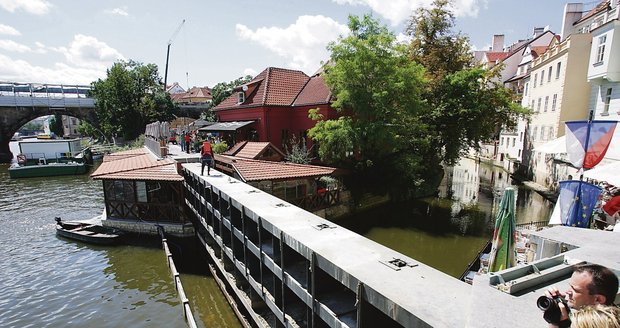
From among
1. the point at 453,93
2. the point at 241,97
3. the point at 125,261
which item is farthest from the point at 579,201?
the point at 241,97

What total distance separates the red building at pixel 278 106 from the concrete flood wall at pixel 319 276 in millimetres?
12700

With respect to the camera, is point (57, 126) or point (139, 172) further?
point (57, 126)

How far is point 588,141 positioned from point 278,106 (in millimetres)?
21511

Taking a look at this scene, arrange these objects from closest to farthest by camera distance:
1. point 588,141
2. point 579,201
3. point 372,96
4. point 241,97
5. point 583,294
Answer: point 583,294 → point 588,141 → point 579,201 → point 372,96 → point 241,97

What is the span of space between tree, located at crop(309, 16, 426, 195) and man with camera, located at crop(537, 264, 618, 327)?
56.0ft

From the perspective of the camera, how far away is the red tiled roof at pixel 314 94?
962 inches

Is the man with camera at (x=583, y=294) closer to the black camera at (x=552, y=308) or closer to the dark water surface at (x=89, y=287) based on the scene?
the black camera at (x=552, y=308)

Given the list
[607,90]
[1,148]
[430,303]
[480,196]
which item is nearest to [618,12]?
[607,90]

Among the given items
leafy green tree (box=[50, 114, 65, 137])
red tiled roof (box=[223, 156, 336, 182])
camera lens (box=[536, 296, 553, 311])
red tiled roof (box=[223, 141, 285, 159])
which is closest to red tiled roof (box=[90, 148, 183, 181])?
red tiled roof (box=[223, 156, 336, 182])

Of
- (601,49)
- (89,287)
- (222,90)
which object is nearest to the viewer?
(89,287)

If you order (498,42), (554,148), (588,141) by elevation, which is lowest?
(554,148)

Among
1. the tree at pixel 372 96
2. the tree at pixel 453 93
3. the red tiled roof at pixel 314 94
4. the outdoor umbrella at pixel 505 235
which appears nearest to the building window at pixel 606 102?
the tree at pixel 453 93

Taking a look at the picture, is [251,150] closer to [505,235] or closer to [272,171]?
[272,171]

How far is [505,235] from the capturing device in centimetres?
767
